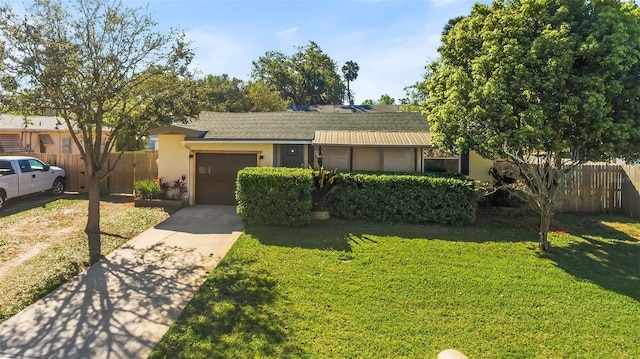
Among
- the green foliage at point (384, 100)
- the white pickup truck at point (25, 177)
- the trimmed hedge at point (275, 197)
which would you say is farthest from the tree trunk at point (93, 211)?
the green foliage at point (384, 100)

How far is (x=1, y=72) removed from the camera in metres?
7.22

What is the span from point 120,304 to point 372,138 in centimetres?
922

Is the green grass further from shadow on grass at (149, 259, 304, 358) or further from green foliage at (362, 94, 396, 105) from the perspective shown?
green foliage at (362, 94, 396, 105)

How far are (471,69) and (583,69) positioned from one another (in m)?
2.31

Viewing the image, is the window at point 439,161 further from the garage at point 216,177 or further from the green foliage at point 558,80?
the garage at point 216,177

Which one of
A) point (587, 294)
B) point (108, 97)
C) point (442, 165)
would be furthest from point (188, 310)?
point (442, 165)

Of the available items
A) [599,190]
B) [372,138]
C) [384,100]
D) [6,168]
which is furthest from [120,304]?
[384,100]

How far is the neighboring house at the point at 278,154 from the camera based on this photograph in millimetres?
12211

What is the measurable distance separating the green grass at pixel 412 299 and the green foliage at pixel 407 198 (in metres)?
1.11

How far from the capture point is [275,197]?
29.5ft

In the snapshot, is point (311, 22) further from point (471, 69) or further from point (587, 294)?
point (587, 294)

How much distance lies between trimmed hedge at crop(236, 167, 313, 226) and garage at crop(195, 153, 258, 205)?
3.74 m

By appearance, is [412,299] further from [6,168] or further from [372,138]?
[6,168]

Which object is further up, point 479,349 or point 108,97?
point 108,97
